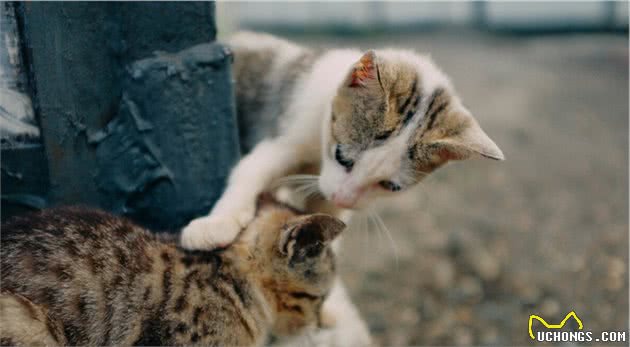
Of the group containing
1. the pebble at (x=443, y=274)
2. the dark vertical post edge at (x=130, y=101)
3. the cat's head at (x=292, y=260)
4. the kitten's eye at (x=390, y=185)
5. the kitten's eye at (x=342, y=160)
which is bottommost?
the pebble at (x=443, y=274)

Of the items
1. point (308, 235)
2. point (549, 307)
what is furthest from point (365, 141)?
point (549, 307)

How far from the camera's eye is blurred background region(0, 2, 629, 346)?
195 cm

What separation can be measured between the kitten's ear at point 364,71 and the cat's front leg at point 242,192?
40 centimetres

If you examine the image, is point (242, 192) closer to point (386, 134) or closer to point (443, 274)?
point (386, 134)

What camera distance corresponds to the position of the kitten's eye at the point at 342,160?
221 cm

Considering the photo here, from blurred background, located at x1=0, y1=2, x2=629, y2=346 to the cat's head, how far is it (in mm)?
284

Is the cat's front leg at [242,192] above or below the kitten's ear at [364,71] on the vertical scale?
below

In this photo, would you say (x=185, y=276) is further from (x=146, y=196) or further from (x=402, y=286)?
(x=402, y=286)

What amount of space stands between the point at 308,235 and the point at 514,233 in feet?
7.98

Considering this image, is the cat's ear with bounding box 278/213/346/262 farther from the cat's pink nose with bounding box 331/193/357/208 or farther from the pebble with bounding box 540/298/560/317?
the pebble with bounding box 540/298/560/317

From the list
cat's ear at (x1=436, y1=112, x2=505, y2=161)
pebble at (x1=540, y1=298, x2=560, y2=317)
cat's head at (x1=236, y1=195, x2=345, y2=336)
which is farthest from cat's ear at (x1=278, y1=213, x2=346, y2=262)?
pebble at (x1=540, y1=298, x2=560, y2=317)

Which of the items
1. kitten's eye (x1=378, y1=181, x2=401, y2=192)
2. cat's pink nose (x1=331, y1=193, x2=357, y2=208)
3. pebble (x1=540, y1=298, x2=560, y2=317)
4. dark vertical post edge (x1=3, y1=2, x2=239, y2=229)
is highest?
dark vertical post edge (x1=3, y1=2, x2=239, y2=229)

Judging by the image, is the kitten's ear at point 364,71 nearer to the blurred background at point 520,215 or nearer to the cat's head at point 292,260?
the cat's head at point 292,260

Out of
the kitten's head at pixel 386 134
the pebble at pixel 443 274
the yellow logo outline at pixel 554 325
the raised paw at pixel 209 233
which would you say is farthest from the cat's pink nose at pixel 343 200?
the pebble at pixel 443 274
